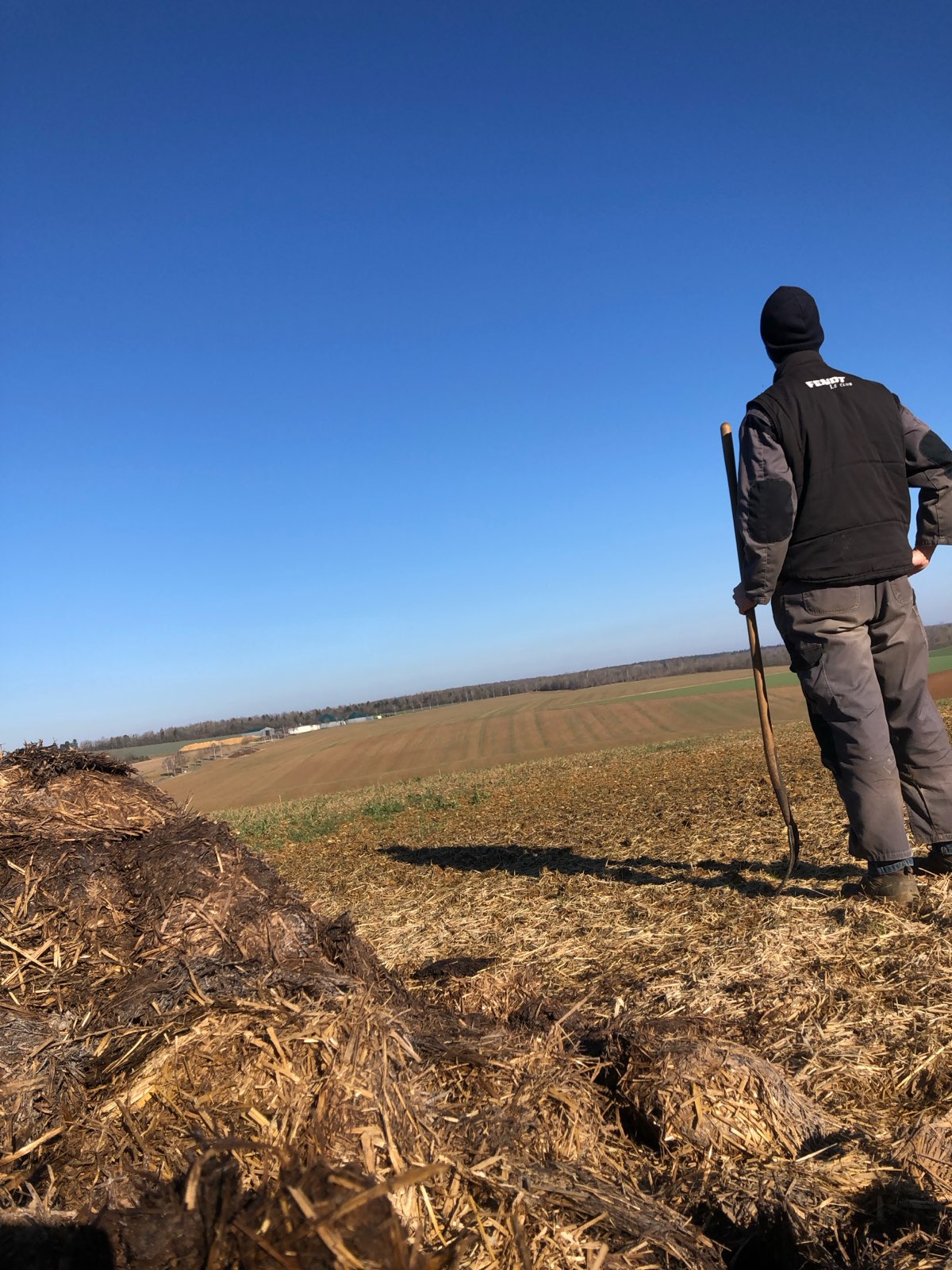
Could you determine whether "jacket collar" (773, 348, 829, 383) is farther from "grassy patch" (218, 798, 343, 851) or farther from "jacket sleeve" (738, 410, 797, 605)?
"grassy patch" (218, 798, 343, 851)

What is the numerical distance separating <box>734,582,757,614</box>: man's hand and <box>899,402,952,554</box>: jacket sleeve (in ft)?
3.56

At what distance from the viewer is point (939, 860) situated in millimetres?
4617

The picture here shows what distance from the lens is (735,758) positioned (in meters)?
13.0

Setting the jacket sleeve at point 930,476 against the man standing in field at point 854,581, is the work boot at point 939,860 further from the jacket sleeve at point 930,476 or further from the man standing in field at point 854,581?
the jacket sleeve at point 930,476

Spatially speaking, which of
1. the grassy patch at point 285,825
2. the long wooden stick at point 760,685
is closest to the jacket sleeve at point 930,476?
the long wooden stick at point 760,685

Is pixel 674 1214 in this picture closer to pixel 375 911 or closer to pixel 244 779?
pixel 375 911

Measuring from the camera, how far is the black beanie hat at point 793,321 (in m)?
4.85

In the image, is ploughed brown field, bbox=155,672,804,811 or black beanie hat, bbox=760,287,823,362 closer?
black beanie hat, bbox=760,287,823,362

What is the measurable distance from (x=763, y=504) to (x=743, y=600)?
0.61 metres

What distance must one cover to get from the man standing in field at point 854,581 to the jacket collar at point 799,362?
0.08 metres

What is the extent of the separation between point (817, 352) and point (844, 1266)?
4.54m

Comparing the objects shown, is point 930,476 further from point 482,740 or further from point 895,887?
point 482,740

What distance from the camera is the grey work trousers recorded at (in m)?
4.36

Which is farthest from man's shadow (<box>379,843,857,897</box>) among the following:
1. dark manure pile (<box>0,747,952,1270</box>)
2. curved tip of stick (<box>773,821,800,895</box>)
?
dark manure pile (<box>0,747,952,1270</box>)
